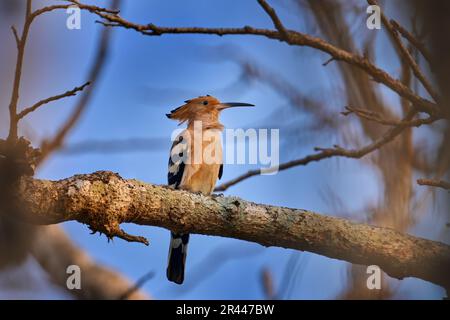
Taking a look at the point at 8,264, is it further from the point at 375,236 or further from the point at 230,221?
the point at 375,236

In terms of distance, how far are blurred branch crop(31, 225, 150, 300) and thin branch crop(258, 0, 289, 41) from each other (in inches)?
86.3

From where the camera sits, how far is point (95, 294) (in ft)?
15.7

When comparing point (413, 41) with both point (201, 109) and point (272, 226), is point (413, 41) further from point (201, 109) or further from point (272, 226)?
point (201, 109)

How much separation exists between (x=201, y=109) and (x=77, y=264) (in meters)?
→ 1.54

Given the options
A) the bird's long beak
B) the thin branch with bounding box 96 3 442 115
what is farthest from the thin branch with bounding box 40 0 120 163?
the bird's long beak

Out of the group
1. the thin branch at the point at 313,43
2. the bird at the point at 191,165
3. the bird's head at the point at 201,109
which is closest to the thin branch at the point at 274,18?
the thin branch at the point at 313,43

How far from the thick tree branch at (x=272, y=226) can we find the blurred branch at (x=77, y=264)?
5.86ft

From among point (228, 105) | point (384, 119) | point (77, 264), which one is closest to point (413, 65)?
point (384, 119)

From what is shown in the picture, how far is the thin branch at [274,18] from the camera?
321cm

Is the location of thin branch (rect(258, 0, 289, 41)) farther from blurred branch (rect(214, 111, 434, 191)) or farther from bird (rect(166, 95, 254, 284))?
bird (rect(166, 95, 254, 284))

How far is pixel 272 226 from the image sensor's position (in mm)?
3129

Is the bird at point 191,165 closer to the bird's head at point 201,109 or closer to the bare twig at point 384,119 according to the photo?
the bird's head at point 201,109
